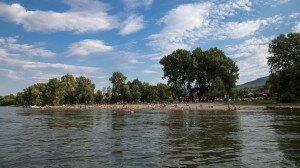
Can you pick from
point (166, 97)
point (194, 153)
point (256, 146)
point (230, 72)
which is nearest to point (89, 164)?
point (194, 153)

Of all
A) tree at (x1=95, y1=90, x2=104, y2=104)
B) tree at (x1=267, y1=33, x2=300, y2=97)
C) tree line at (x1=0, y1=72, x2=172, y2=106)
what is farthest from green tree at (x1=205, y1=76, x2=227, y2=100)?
tree at (x1=95, y1=90, x2=104, y2=104)

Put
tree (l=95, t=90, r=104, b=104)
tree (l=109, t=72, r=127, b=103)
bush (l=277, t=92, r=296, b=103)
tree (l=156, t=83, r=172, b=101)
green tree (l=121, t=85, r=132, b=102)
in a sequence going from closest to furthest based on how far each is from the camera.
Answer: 1. bush (l=277, t=92, r=296, b=103)
2. green tree (l=121, t=85, r=132, b=102)
3. tree (l=109, t=72, r=127, b=103)
4. tree (l=156, t=83, r=172, b=101)
5. tree (l=95, t=90, r=104, b=104)

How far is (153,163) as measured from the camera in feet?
43.9

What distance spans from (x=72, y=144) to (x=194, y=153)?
7.71 metres

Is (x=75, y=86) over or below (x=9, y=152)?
over

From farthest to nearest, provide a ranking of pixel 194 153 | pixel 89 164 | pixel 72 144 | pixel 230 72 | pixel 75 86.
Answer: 1. pixel 75 86
2. pixel 230 72
3. pixel 72 144
4. pixel 194 153
5. pixel 89 164

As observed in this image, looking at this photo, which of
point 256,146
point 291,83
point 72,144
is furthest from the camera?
point 291,83

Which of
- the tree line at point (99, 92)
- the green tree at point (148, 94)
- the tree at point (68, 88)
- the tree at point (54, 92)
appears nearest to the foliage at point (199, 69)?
the tree line at point (99, 92)

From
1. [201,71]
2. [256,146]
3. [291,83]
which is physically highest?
[201,71]

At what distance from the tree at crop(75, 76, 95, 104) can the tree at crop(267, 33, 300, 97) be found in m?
102

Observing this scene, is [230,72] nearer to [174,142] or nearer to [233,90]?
[233,90]

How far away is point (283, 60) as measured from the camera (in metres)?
85.8

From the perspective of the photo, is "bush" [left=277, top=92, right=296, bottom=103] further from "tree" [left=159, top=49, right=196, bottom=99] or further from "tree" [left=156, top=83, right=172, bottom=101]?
"tree" [left=156, top=83, right=172, bottom=101]

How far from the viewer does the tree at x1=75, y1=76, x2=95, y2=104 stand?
167250 mm
